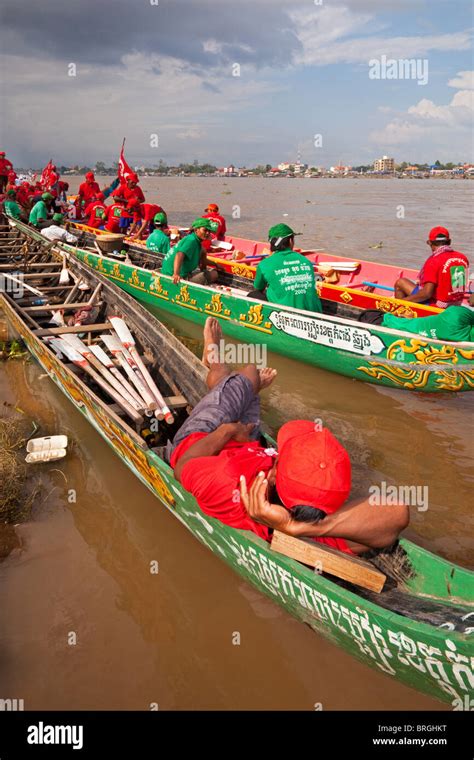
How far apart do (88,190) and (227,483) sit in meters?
17.6

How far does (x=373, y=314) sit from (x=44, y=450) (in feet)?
16.5

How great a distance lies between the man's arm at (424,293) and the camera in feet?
23.9

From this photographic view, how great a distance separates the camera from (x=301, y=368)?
26.5ft

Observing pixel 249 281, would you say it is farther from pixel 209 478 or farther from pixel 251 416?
pixel 209 478

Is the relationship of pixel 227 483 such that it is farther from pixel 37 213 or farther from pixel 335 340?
pixel 37 213

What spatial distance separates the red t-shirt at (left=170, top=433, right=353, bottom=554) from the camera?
3.11m

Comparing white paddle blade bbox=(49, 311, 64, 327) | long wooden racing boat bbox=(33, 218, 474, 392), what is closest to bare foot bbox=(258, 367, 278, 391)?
long wooden racing boat bbox=(33, 218, 474, 392)

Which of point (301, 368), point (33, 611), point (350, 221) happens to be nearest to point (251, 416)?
point (33, 611)

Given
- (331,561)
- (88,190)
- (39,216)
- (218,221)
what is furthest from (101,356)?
(88,190)

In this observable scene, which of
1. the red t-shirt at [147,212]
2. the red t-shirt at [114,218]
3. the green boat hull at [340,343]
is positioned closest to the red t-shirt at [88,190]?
the red t-shirt at [147,212]

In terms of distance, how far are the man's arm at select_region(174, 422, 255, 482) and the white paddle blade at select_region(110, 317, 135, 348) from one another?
331cm

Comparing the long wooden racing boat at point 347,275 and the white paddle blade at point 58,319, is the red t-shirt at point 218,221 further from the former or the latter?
the white paddle blade at point 58,319

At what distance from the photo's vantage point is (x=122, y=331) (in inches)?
269

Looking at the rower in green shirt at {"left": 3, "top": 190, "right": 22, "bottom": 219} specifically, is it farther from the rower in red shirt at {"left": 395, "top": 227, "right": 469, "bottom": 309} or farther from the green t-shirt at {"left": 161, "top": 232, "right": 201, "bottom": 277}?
the rower in red shirt at {"left": 395, "top": 227, "right": 469, "bottom": 309}
